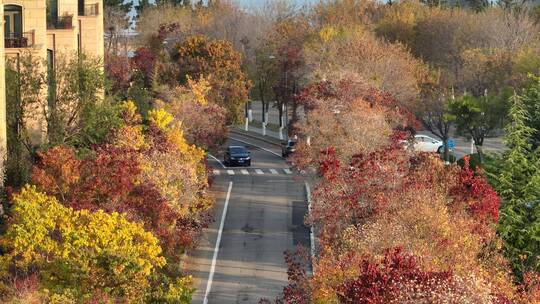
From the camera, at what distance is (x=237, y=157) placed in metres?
68.8

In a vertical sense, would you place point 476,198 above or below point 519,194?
above

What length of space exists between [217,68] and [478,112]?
1961 cm

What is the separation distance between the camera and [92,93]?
4959cm

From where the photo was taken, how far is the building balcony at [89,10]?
61.9 m

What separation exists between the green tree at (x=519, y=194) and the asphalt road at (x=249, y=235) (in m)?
8.70

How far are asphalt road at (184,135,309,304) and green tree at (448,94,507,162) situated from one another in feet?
30.8

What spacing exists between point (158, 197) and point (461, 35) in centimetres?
6172

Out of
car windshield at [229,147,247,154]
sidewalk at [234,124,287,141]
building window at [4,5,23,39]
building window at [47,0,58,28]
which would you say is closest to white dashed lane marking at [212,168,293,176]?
car windshield at [229,147,247,154]

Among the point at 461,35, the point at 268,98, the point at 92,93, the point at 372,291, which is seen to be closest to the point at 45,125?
the point at 92,93

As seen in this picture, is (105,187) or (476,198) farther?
(476,198)

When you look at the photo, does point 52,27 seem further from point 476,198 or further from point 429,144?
point 429,144

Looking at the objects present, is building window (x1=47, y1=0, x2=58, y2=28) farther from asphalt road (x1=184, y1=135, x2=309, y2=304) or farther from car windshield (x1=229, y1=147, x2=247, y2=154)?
car windshield (x1=229, y1=147, x2=247, y2=154)

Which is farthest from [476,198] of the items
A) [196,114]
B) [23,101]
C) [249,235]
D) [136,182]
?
[196,114]

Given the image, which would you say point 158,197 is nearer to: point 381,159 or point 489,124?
point 381,159
